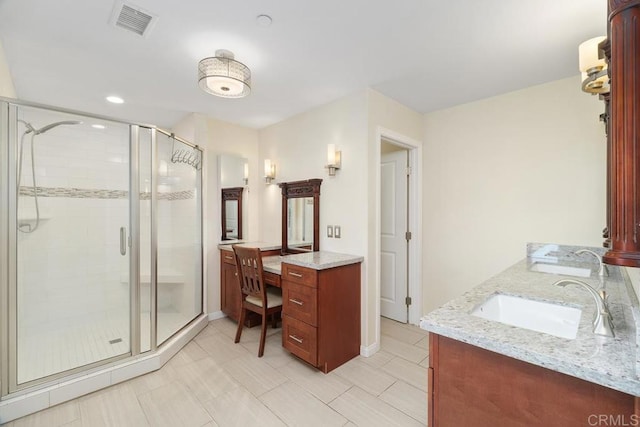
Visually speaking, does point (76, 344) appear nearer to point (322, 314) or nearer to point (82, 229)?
point (82, 229)

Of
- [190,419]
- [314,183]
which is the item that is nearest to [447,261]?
[314,183]

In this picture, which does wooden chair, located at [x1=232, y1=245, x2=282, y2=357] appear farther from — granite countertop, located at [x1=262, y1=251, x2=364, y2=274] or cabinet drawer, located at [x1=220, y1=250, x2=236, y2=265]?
cabinet drawer, located at [x1=220, y1=250, x2=236, y2=265]

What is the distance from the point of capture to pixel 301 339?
2271mm

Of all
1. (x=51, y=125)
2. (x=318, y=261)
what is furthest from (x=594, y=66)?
(x=51, y=125)

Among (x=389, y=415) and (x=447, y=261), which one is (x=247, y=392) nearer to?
(x=389, y=415)

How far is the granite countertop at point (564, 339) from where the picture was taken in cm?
74

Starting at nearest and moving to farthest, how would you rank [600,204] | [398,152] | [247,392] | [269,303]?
1. [247,392]
2. [600,204]
3. [269,303]
4. [398,152]

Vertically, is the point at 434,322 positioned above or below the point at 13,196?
below

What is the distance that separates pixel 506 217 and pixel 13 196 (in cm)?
394

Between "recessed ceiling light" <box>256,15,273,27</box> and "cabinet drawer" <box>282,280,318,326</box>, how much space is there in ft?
6.10

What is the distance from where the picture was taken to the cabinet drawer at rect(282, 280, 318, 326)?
217 centimetres

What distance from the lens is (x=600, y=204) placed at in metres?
2.16

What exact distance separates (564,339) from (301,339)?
179cm

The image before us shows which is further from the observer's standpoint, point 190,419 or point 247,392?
point 247,392
